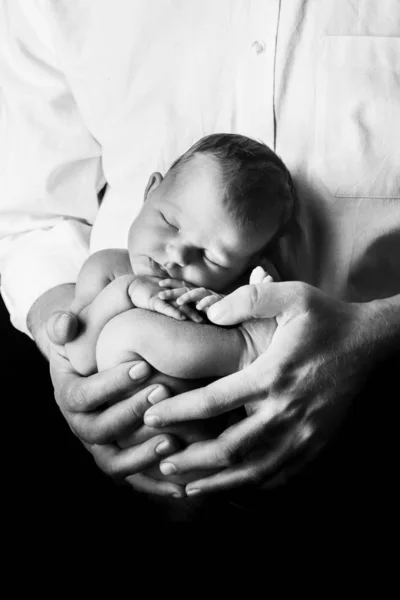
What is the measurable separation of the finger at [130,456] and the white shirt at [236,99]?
15.4 inches

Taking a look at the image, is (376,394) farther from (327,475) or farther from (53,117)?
(53,117)

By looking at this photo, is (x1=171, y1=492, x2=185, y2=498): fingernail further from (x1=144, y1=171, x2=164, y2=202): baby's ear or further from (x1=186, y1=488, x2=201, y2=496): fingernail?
(x1=144, y1=171, x2=164, y2=202): baby's ear

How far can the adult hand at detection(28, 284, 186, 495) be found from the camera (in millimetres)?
940

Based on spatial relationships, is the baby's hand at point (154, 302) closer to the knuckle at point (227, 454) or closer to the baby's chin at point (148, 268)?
the baby's chin at point (148, 268)

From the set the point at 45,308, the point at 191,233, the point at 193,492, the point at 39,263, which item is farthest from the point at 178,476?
the point at 39,263

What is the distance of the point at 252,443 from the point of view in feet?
3.11

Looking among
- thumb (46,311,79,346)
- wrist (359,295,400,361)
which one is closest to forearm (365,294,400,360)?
wrist (359,295,400,361)

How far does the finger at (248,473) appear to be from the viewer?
970 millimetres

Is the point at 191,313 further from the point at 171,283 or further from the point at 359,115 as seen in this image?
the point at 359,115

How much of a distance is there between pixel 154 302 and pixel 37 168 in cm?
63

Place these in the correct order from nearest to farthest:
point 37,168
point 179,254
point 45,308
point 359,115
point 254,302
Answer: point 254,302 < point 179,254 < point 359,115 < point 45,308 < point 37,168

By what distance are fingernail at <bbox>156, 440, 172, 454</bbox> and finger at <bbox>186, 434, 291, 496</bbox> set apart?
78 mm

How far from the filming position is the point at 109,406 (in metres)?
1.06

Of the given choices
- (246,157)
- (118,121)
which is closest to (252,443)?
(246,157)
